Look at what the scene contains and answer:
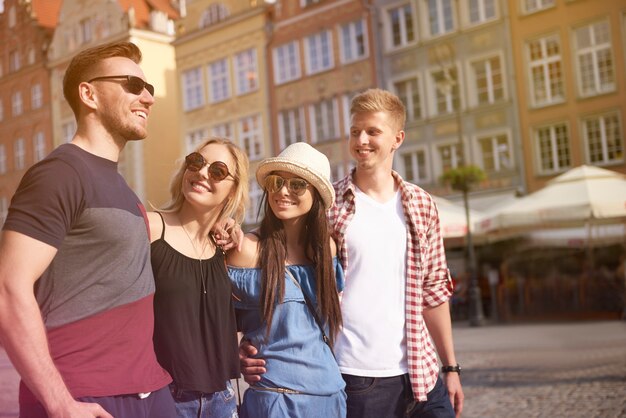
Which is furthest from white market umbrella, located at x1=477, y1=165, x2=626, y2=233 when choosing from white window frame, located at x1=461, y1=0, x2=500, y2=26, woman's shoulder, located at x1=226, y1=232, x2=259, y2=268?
woman's shoulder, located at x1=226, y1=232, x2=259, y2=268

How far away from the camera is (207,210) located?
236cm

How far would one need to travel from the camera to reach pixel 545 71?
18344mm

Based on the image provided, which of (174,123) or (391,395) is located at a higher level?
(174,123)

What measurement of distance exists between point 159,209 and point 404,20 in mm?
19467

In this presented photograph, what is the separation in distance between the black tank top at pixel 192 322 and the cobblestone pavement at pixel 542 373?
1463 mm

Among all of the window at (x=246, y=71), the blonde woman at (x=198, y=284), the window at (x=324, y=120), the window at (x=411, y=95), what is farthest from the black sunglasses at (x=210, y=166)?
the window at (x=246, y=71)

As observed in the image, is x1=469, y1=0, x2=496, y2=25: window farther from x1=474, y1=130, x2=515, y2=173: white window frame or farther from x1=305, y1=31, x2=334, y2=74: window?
x1=305, y1=31, x2=334, y2=74: window

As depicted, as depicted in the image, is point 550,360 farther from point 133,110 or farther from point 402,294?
point 133,110

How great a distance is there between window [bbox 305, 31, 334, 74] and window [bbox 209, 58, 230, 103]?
2.36m

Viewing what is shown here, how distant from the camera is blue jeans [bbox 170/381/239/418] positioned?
2152mm

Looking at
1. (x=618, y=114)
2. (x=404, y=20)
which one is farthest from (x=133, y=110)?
(x=404, y=20)

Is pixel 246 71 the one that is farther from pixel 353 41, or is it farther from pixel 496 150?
pixel 496 150

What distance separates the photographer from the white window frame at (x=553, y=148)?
59.2 ft

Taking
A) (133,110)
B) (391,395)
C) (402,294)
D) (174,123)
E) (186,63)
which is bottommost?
(391,395)
